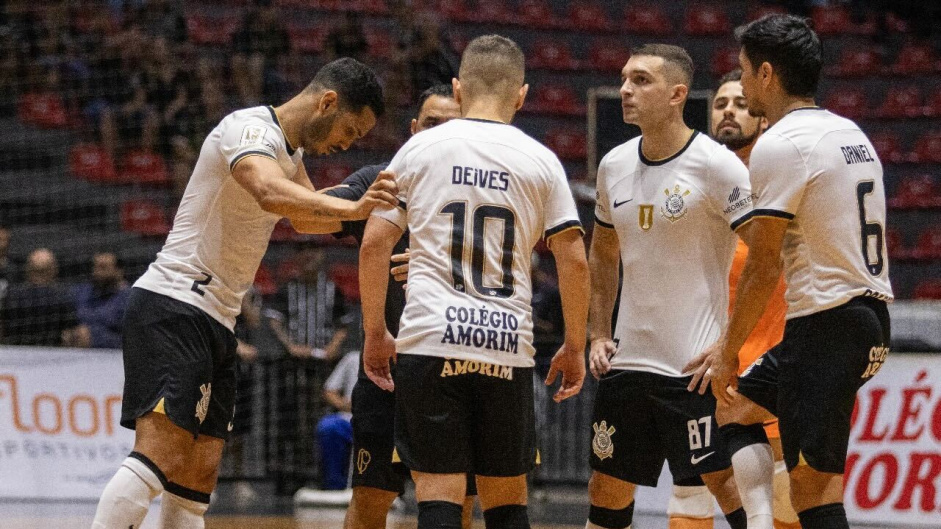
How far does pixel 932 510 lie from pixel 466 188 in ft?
19.0

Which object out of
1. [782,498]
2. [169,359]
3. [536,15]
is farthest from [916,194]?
[169,359]

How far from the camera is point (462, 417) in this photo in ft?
12.9

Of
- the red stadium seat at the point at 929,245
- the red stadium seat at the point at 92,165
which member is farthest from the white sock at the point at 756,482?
the red stadium seat at the point at 929,245

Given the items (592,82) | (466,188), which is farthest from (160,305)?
(592,82)

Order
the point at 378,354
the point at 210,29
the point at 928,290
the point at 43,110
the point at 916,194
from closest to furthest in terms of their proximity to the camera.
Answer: the point at 378,354, the point at 43,110, the point at 928,290, the point at 210,29, the point at 916,194

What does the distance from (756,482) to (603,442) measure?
0.61 metres

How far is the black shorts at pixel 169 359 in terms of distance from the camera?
15.0ft

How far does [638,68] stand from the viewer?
16.1ft

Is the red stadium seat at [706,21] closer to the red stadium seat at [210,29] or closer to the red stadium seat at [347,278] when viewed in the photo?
the red stadium seat at [210,29]

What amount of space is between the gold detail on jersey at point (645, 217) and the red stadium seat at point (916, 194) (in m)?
10.9

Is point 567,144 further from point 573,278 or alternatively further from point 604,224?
point 573,278

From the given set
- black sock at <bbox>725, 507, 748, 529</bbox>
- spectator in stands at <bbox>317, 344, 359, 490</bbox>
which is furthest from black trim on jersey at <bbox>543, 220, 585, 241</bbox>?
spectator in stands at <bbox>317, 344, 359, 490</bbox>

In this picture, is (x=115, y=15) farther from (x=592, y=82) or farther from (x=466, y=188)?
(x=466, y=188)

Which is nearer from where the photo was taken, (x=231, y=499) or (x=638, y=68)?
(x=638, y=68)
